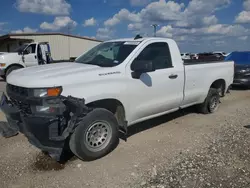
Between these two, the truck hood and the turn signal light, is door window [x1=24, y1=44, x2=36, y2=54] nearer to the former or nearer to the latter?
the truck hood

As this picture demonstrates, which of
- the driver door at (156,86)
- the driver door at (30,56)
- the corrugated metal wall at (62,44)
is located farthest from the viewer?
the corrugated metal wall at (62,44)

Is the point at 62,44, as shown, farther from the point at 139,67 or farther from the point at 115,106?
the point at 139,67

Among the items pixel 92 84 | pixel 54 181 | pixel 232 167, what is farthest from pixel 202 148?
pixel 54 181

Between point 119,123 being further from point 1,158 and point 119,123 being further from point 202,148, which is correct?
point 1,158

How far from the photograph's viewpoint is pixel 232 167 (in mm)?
3689

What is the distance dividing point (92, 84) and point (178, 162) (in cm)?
180

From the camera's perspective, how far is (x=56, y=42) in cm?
2805

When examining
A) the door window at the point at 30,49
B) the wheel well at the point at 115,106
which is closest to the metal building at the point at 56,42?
the door window at the point at 30,49

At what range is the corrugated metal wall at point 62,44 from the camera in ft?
89.3

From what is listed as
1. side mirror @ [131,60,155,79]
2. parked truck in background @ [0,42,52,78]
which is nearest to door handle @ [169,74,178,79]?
side mirror @ [131,60,155,79]

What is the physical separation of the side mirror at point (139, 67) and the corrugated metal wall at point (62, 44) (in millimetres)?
24623

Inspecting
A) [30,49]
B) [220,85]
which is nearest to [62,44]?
[30,49]

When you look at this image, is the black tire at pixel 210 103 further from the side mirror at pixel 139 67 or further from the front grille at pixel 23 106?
the front grille at pixel 23 106

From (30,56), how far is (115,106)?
1220 cm
